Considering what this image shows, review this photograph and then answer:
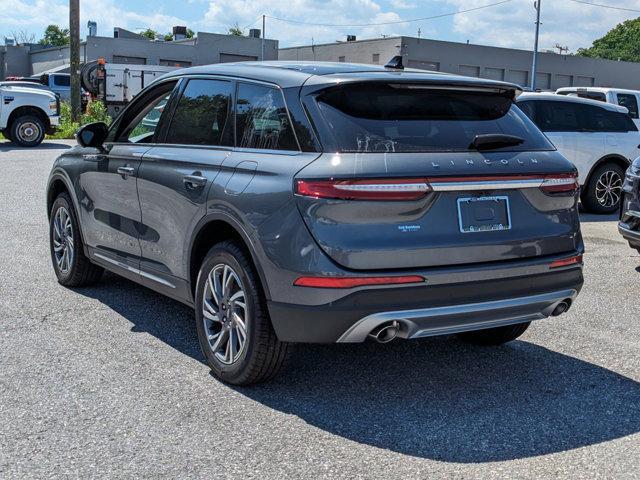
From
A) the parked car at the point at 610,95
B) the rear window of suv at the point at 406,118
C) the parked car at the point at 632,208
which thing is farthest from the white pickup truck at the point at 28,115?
the rear window of suv at the point at 406,118

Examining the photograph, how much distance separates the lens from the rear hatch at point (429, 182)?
4121 millimetres

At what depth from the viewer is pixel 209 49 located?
64.6 m

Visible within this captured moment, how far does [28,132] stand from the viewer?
907 inches

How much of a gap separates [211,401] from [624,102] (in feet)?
48.1

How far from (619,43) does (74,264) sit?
13922cm

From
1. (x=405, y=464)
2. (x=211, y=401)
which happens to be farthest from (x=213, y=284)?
(x=405, y=464)

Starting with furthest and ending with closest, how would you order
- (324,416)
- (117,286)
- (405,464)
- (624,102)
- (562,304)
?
(624,102) < (117,286) < (562,304) < (324,416) < (405,464)

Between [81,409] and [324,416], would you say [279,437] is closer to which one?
[324,416]

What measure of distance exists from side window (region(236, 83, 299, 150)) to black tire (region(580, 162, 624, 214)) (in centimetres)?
894

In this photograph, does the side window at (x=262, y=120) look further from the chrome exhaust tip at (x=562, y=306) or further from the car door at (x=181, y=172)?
the chrome exhaust tip at (x=562, y=306)

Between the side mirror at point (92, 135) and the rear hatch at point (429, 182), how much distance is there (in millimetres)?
2458

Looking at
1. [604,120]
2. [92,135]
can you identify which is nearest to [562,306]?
[92,135]

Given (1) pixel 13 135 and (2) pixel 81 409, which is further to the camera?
(1) pixel 13 135

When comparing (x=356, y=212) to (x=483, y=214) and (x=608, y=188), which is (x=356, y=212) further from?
(x=608, y=188)
